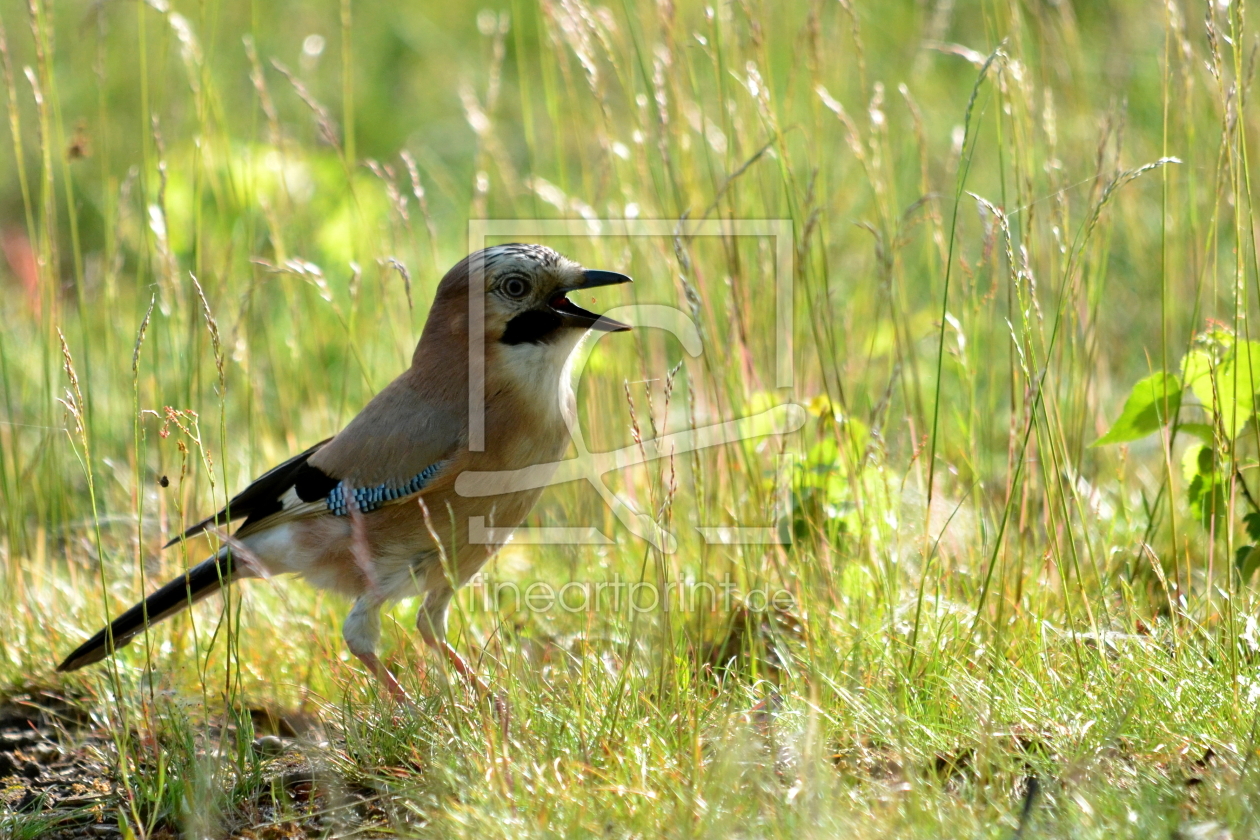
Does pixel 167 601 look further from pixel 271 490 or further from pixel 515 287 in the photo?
pixel 515 287

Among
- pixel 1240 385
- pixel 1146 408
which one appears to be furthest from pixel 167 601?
pixel 1240 385

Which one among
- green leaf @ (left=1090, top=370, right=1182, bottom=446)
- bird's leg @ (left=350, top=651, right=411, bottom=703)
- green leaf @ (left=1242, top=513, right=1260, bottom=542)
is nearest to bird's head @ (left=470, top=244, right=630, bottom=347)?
bird's leg @ (left=350, top=651, right=411, bottom=703)

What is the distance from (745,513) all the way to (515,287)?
37.5 inches

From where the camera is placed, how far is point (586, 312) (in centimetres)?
348

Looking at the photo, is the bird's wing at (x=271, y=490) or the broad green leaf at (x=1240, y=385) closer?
the broad green leaf at (x=1240, y=385)

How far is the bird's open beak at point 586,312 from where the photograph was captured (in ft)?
11.0

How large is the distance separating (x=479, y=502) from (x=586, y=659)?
77cm

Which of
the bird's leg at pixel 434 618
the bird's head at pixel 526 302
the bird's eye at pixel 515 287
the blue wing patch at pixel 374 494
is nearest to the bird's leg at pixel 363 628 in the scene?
the bird's leg at pixel 434 618

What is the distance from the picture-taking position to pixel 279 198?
18.6ft

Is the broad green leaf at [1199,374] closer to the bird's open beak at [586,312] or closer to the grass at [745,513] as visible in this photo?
the grass at [745,513]

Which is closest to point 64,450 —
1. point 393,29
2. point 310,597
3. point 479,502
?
point 310,597

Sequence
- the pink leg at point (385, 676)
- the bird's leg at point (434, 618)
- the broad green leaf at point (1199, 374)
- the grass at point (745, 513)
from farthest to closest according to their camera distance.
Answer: the bird's leg at point (434, 618) → the broad green leaf at point (1199, 374) → the pink leg at point (385, 676) → the grass at point (745, 513)

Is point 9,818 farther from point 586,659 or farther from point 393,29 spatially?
point 393,29

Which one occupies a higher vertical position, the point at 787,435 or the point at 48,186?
the point at 48,186
